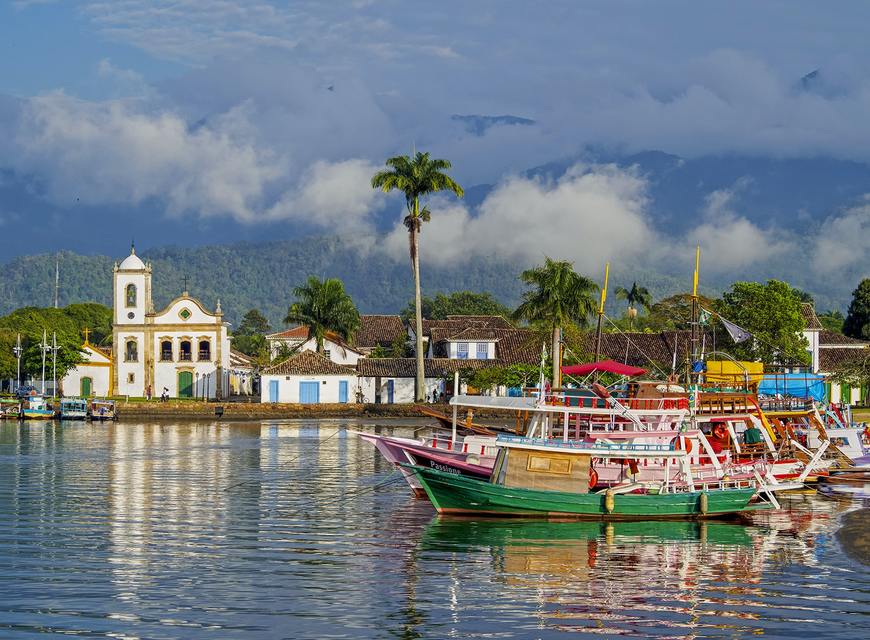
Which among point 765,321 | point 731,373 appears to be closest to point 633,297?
point 765,321

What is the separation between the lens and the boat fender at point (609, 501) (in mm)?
31547

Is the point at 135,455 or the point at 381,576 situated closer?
the point at 381,576

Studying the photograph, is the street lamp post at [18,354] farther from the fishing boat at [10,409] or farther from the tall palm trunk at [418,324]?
the tall palm trunk at [418,324]

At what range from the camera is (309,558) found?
26734 mm

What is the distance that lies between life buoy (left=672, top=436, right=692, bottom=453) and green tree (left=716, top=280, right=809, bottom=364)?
54220 mm

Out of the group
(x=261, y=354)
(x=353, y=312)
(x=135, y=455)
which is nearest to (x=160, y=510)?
(x=135, y=455)

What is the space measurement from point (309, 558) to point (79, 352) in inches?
3160

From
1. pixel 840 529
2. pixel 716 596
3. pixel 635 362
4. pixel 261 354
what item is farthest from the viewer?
pixel 261 354

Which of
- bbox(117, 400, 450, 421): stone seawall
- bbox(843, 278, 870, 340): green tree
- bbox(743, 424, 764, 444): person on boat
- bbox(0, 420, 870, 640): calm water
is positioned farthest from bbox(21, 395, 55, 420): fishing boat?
bbox(843, 278, 870, 340): green tree

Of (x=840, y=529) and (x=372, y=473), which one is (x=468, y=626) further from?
(x=372, y=473)

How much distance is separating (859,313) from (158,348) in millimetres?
72106

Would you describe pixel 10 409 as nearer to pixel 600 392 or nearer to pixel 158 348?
pixel 158 348

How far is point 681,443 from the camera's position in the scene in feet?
110

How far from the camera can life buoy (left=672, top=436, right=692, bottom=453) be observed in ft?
110
